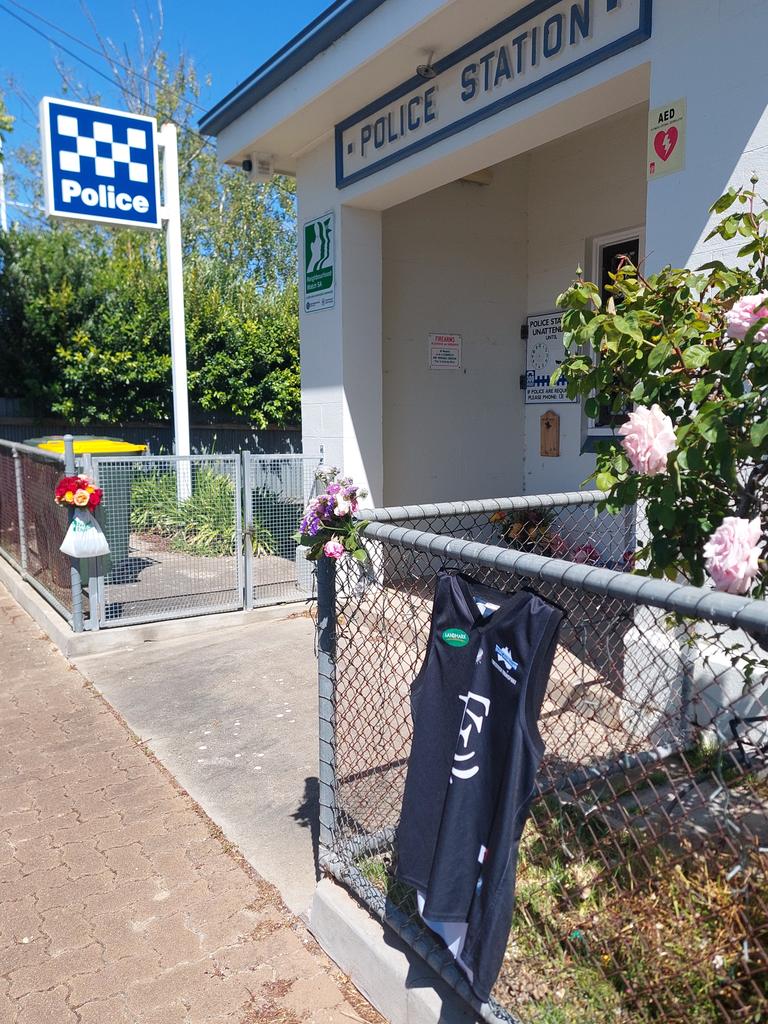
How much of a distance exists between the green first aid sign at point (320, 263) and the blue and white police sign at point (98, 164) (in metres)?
2.38

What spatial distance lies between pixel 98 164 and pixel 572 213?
4.74m

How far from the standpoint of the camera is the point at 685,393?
231 cm

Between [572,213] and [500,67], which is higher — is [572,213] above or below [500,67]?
below

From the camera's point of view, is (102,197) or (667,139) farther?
(102,197)

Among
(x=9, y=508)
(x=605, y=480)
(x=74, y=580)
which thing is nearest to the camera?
(x=605, y=480)

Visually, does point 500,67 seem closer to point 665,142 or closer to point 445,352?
point 665,142

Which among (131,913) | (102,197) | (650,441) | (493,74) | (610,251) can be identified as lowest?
(131,913)

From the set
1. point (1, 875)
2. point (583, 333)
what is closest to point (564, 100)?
point (583, 333)

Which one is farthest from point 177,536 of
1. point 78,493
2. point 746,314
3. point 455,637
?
point 746,314

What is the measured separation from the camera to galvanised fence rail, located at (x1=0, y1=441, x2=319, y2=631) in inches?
237

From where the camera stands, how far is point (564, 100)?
14.4 feet

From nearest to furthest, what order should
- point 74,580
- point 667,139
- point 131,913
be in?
point 131,913
point 667,139
point 74,580

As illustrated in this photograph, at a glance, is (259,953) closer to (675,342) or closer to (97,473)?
(675,342)

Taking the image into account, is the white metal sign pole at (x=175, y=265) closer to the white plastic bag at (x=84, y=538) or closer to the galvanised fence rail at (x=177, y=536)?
the galvanised fence rail at (x=177, y=536)
